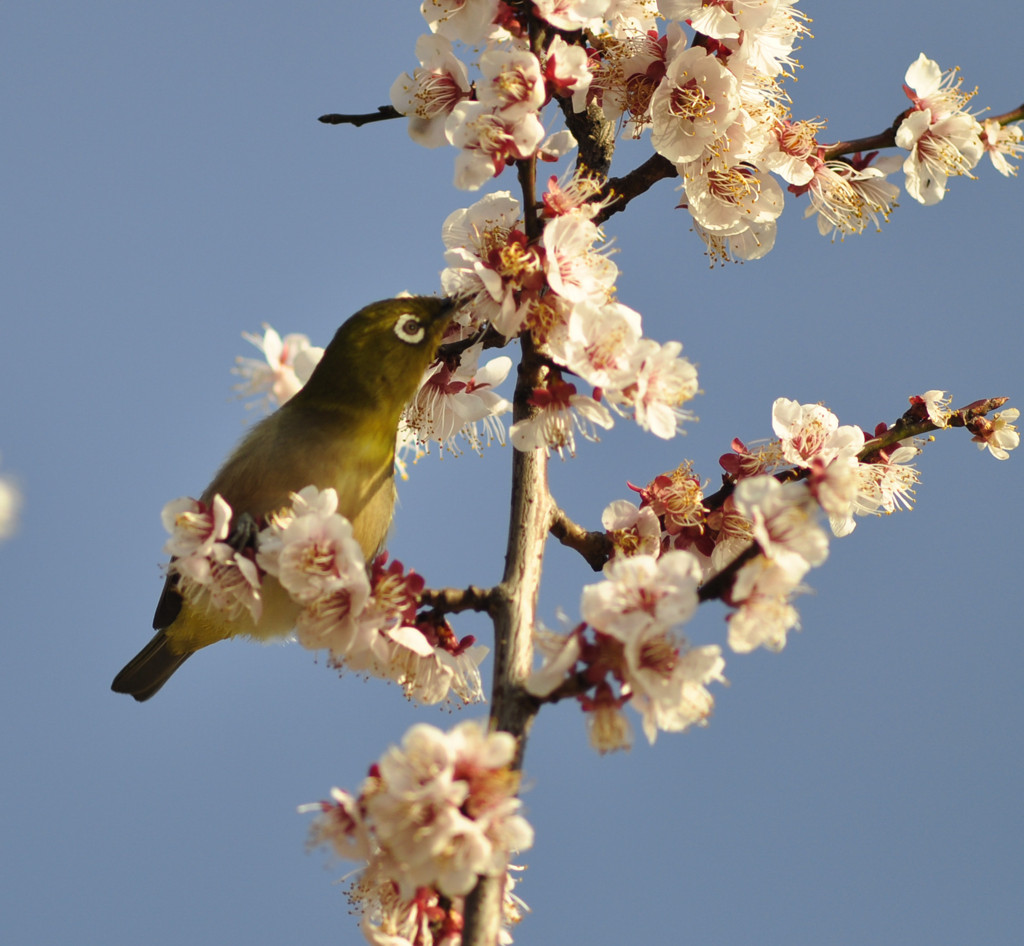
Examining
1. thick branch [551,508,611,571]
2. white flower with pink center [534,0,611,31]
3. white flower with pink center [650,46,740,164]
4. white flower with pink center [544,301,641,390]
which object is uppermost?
white flower with pink center [650,46,740,164]

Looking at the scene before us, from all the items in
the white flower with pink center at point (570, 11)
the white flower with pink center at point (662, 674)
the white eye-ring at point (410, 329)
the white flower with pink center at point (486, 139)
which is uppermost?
the white flower with pink center at point (570, 11)

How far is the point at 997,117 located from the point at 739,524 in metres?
1.85

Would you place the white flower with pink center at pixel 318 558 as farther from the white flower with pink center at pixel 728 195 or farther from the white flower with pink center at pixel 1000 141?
the white flower with pink center at pixel 1000 141

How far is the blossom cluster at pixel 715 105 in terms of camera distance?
382 cm

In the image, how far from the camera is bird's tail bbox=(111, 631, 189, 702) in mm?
5008

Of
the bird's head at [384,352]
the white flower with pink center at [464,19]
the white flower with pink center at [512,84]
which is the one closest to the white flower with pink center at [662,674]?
the white flower with pink center at [512,84]

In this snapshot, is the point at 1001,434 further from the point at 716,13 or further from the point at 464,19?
the point at 464,19

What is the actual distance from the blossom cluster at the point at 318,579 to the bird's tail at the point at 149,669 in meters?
1.56

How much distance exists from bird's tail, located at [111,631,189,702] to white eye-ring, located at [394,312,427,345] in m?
1.79

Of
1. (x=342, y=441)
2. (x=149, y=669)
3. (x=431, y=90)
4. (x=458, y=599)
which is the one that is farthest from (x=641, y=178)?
(x=149, y=669)

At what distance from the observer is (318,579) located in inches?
121

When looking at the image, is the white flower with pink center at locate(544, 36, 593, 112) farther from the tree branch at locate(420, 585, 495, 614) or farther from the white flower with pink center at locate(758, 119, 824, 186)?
the tree branch at locate(420, 585, 495, 614)

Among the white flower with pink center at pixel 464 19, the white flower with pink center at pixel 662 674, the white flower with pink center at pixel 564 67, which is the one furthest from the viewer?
the white flower with pink center at pixel 464 19

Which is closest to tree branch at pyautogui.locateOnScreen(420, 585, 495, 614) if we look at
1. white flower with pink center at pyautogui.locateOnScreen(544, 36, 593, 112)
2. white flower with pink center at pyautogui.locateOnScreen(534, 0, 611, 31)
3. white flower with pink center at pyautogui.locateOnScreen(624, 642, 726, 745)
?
white flower with pink center at pyautogui.locateOnScreen(624, 642, 726, 745)
